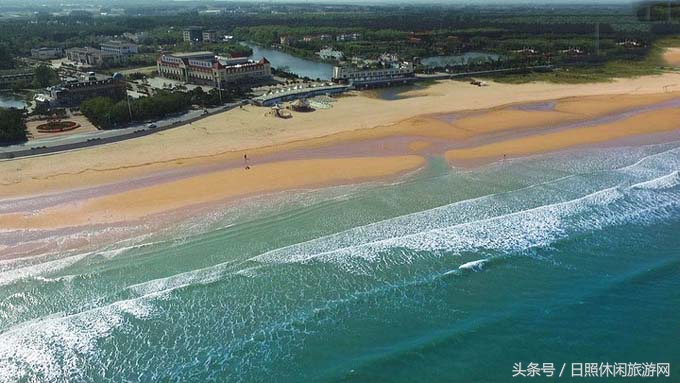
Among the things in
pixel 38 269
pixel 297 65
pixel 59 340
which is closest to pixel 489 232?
pixel 59 340

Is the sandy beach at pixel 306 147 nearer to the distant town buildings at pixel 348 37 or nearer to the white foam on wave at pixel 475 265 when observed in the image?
the white foam on wave at pixel 475 265

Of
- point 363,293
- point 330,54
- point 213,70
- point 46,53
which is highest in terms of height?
point 46,53

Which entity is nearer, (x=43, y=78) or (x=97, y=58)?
(x=43, y=78)

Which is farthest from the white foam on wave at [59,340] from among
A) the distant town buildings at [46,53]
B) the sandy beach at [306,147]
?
the distant town buildings at [46,53]

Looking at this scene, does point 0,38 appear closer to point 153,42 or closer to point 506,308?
point 153,42

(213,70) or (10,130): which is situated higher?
(213,70)

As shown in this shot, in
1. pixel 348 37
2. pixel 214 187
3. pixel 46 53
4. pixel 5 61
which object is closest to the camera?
pixel 214 187

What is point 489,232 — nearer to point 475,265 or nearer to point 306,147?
point 475,265
